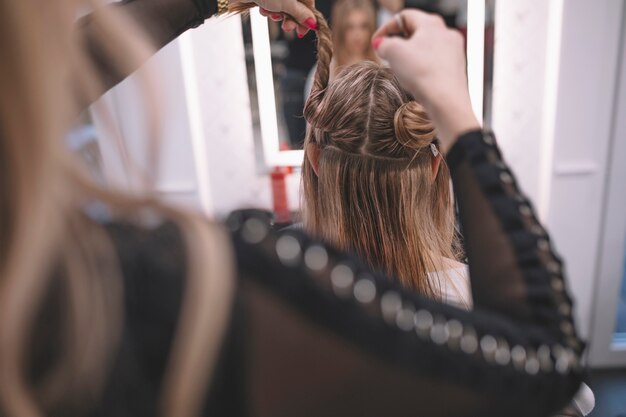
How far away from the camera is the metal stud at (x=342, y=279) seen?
0.27 m

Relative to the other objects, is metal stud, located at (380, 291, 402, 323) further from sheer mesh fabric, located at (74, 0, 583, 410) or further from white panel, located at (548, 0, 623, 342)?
white panel, located at (548, 0, 623, 342)

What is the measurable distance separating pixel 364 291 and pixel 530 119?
163 cm

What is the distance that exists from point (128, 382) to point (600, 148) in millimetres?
1899

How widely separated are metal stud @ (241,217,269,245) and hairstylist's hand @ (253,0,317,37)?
0.62 meters

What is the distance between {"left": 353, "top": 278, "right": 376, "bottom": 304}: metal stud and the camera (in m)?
0.27

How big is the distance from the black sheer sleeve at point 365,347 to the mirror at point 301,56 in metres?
1.09

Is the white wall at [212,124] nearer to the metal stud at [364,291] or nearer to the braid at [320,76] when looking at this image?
the braid at [320,76]

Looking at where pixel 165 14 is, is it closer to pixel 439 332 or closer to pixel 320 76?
pixel 320 76

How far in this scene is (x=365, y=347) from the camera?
269 millimetres

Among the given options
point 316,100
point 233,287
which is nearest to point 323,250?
point 233,287

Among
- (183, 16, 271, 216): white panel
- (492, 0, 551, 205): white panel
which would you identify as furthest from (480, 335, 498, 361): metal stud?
(492, 0, 551, 205): white panel

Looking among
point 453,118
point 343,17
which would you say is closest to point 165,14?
point 453,118

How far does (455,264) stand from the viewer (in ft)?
2.77

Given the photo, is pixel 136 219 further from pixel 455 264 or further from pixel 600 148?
pixel 600 148
